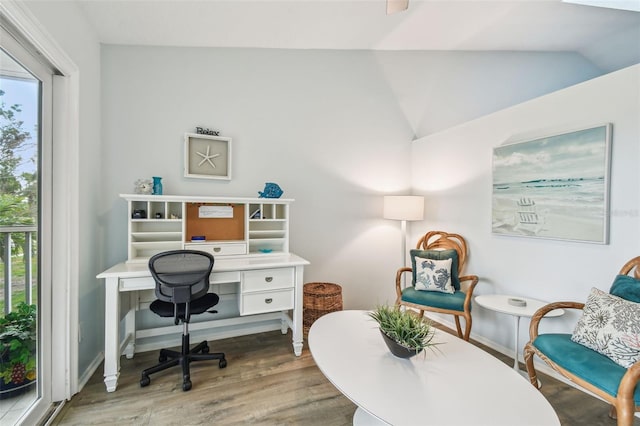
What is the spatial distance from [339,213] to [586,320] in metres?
2.17

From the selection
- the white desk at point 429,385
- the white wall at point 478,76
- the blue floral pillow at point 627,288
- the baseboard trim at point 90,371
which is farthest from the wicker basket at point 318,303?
the white wall at point 478,76

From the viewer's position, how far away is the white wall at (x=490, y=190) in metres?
1.83

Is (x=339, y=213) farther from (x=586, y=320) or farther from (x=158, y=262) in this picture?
(x=586, y=320)

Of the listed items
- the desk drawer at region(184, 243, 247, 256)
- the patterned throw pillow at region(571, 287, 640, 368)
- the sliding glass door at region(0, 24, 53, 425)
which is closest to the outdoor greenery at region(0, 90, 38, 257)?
the sliding glass door at region(0, 24, 53, 425)

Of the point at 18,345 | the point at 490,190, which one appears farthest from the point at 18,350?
the point at 490,190

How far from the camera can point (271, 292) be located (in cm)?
241

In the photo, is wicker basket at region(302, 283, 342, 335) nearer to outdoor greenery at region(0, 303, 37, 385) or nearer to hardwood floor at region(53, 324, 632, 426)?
hardwood floor at region(53, 324, 632, 426)

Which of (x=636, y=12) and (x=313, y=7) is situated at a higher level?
(x=636, y=12)

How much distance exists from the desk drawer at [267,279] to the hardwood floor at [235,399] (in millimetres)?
613

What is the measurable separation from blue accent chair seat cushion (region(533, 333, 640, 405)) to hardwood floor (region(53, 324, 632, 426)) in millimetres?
447

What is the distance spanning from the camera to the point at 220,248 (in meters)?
2.60

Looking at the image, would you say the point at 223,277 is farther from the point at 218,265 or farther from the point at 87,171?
the point at 87,171

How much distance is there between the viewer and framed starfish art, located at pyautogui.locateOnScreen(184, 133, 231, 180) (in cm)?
265

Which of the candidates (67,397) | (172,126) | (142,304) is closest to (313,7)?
(172,126)
